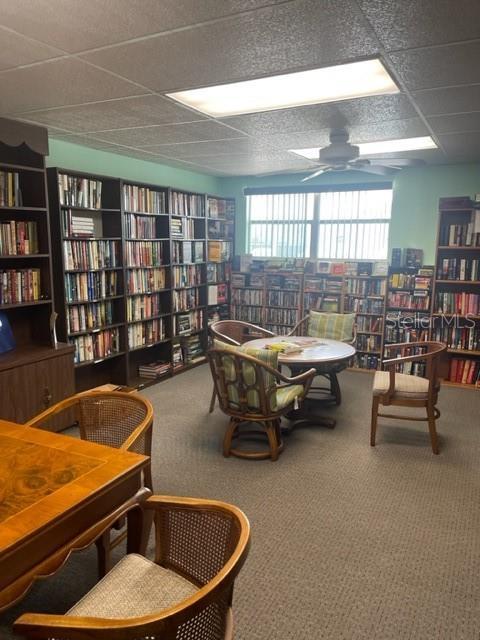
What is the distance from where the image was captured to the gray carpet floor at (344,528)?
1.82 metres

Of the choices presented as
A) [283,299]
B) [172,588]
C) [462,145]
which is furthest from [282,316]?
[172,588]

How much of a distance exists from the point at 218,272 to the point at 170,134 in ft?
8.30

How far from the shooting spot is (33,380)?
320cm

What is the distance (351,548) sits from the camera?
225 cm

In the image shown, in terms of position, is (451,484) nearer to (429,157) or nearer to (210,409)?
(210,409)

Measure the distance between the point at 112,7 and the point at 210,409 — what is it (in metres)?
3.12

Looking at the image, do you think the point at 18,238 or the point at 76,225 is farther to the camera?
the point at 76,225

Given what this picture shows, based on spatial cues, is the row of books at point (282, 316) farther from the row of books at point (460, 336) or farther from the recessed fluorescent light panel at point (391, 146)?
the recessed fluorescent light panel at point (391, 146)

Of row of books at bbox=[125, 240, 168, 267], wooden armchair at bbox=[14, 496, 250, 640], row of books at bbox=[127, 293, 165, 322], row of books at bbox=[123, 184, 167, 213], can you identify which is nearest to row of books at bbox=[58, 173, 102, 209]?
row of books at bbox=[123, 184, 167, 213]

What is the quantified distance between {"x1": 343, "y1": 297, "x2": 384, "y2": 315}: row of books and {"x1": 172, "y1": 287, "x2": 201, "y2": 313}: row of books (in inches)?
74.1

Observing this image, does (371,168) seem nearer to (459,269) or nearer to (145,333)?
(459,269)

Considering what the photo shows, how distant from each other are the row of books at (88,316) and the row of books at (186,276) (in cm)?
101

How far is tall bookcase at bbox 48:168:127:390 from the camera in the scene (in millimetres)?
3861

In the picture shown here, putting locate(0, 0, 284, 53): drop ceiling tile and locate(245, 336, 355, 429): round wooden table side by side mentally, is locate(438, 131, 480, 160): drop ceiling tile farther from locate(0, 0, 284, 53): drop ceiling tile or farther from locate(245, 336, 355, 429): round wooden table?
locate(0, 0, 284, 53): drop ceiling tile
